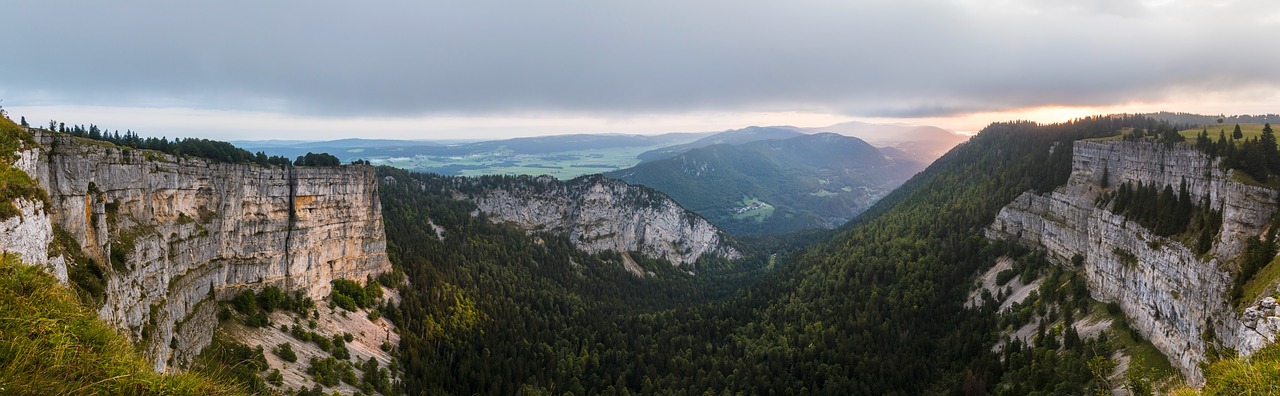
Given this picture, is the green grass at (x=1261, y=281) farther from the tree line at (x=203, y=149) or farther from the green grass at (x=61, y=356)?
the tree line at (x=203, y=149)

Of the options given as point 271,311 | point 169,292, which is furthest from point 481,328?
point 169,292

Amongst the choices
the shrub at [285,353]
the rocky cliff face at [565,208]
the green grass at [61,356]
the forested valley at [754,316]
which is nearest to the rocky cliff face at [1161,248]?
the forested valley at [754,316]

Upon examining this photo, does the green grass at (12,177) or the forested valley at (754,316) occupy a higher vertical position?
the green grass at (12,177)

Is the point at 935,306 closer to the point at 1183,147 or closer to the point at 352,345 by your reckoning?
the point at 1183,147

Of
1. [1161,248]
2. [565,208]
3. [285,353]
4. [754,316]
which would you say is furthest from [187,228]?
[565,208]

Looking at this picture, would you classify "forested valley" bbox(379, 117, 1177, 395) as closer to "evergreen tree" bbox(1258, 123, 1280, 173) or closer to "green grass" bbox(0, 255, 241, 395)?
"evergreen tree" bbox(1258, 123, 1280, 173)

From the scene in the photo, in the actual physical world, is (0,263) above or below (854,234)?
above
